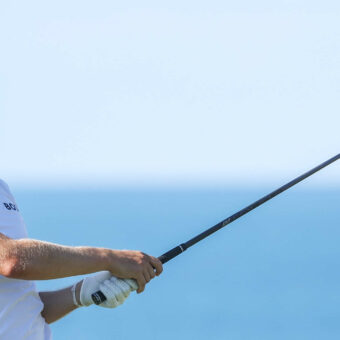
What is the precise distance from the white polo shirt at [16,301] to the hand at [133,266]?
0.17 meters

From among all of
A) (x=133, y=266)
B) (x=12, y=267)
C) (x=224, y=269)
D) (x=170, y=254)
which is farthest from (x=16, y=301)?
(x=224, y=269)

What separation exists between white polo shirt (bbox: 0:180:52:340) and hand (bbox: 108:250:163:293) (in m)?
0.17

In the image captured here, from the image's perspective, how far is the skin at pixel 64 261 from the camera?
4.79ft

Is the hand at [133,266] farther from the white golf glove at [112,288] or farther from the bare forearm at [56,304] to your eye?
the bare forearm at [56,304]

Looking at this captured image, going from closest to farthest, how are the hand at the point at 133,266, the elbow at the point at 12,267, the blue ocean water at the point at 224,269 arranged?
the elbow at the point at 12,267
the hand at the point at 133,266
the blue ocean water at the point at 224,269

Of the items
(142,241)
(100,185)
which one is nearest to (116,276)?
(142,241)

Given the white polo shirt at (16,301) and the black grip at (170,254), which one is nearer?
the white polo shirt at (16,301)

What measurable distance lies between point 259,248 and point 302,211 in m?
3.71

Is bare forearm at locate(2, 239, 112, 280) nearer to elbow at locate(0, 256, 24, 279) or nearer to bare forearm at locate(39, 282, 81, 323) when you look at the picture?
elbow at locate(0, 256, 24, 279)

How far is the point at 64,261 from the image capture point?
150 cm

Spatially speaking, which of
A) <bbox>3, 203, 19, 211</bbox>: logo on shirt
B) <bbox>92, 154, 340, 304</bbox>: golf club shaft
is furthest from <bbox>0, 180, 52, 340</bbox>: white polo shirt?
<bbox>92, 154, 340, 304</bbox>: golf club shaft

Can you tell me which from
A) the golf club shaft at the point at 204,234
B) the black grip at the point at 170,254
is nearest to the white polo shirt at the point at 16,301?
the golf club shaft at the point at 204,234

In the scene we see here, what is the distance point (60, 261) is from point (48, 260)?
2 centimetres

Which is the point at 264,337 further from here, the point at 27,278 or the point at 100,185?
the point at 100,185
